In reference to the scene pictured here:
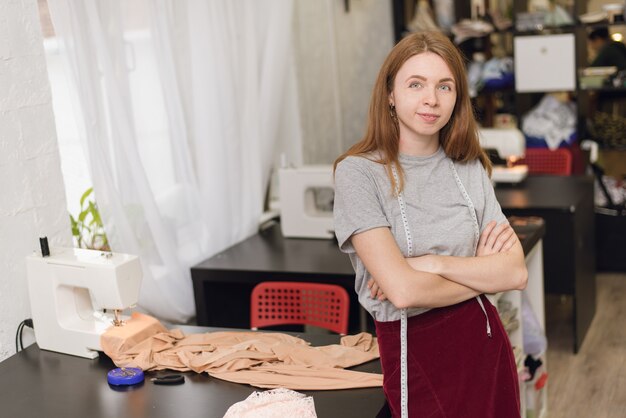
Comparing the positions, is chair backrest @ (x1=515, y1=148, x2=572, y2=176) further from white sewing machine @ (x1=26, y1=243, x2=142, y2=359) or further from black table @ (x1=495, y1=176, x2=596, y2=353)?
white sewing machine @ (x1=26, y1=243, x2=142, y2=359)

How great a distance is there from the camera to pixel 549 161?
511cm

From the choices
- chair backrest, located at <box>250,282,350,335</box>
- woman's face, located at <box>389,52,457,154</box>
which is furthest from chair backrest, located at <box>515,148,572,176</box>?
woman's face, located at <box>389,52,457,154</box>

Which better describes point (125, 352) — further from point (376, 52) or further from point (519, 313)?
point (376, 52)

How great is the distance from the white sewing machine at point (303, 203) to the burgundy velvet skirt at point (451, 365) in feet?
5.61

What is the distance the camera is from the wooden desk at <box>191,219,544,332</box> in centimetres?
327

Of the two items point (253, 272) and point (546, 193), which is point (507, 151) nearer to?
point (546, 193)

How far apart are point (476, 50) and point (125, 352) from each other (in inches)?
159

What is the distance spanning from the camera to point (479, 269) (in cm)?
203

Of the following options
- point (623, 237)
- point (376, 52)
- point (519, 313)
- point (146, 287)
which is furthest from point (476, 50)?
point (146, 287)

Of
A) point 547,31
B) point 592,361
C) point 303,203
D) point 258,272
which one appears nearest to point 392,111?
point 258,272

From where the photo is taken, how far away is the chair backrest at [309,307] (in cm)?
299

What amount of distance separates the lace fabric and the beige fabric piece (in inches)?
3.7

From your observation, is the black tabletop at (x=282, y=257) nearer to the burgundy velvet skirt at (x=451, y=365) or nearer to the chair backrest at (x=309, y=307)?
the chair backrest at (x=309, y=307)

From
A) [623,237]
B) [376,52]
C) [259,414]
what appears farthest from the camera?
[376,52]
